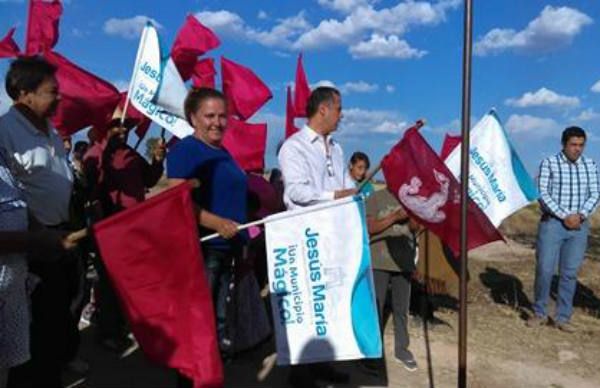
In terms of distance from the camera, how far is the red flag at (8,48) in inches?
198

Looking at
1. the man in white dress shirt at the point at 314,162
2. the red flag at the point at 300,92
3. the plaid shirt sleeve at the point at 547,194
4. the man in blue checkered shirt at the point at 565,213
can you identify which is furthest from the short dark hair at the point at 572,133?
the man in white dress shirt at the point at 314,162

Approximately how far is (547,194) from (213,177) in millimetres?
4313

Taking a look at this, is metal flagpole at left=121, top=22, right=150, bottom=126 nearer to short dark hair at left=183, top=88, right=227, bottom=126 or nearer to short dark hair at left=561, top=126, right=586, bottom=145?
short dark hair at left=183, top=88, right=227, bottom=126

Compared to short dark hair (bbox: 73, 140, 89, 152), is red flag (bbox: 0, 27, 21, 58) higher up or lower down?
higher up

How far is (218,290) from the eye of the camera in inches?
149

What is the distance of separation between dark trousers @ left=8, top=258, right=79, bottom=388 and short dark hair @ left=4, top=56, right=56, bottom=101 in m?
0.87

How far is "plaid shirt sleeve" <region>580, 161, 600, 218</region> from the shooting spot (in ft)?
22.1

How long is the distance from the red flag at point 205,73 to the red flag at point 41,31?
5.54 feet

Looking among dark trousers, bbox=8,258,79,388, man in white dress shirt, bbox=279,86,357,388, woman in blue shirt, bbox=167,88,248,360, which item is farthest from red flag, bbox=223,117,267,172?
dark trousers, bbox=8,258,79,388

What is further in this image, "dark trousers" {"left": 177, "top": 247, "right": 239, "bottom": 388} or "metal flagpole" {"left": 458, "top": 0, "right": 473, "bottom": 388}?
"dark trousers" {"left": 177, "top": 247, "right": 239, "bottom": 388}

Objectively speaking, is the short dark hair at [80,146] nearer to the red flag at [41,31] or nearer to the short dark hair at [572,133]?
the red flag at [41,31]

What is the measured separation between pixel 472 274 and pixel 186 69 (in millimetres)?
5655

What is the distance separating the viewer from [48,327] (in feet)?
11.3

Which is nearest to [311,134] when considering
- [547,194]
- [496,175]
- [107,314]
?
[107,314]
